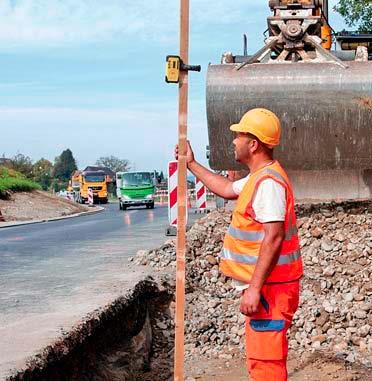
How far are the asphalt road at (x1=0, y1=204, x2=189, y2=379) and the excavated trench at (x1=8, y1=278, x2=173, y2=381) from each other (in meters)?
0.11

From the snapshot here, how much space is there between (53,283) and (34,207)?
2520 cm

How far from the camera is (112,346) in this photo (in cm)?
611

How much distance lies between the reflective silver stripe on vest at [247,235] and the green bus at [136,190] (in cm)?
3152

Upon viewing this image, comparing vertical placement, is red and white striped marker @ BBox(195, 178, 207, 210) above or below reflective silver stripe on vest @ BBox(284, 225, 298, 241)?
below

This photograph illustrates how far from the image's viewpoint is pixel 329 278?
795cm

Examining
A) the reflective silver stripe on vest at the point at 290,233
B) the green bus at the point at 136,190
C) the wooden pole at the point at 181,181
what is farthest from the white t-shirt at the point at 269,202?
the green bus at the point at 136,190

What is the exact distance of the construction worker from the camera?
3.42 meters

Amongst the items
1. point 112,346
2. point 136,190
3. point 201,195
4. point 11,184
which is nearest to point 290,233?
point 112,346

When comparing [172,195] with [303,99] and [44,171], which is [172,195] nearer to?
[303,99]

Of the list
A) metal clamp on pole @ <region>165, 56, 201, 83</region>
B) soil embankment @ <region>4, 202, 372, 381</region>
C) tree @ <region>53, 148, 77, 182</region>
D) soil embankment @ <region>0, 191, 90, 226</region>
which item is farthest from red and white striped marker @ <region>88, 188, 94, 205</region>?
tree @ <region>53, 148, 77, 182</region>

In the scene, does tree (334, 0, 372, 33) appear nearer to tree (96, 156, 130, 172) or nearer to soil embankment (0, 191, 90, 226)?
soil embankment (0, 191, 90, 226)

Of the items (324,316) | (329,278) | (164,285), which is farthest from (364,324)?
(164,285)

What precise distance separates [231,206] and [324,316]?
346 cm

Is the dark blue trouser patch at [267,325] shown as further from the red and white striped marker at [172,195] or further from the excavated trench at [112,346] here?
the red and white striped marker at [172,195]
